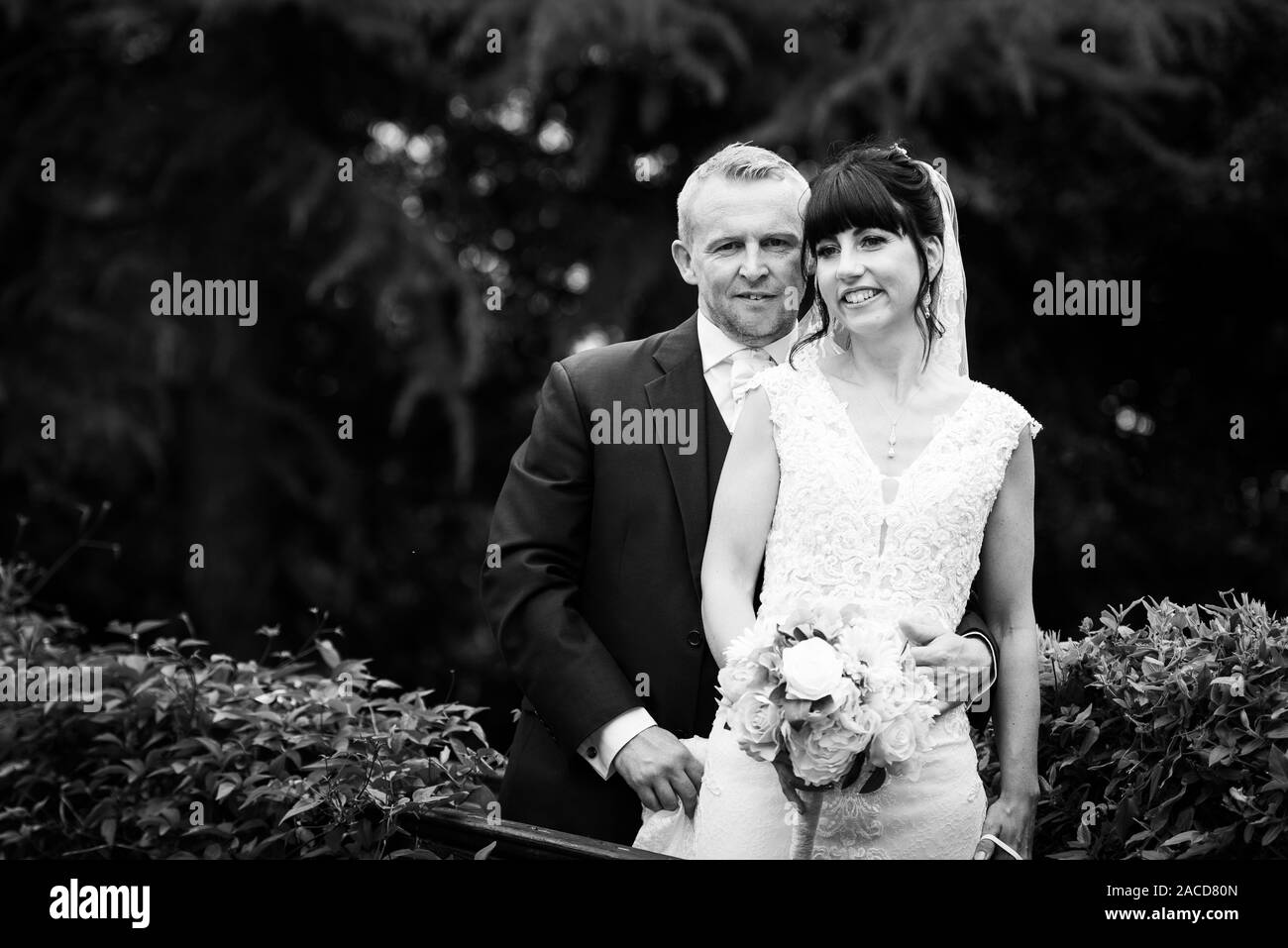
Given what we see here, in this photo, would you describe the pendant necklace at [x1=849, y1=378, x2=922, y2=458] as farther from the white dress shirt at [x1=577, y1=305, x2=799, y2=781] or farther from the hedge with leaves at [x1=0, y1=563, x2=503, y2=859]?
the hedge with leaves at [x1=0, y1=563, x2=503, y2=859]

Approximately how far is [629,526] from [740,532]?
0.53 m

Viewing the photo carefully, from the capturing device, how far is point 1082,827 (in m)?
2.96

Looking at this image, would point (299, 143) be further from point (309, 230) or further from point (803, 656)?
point (803, 656)

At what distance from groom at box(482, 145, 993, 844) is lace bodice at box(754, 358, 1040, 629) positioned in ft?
1.56

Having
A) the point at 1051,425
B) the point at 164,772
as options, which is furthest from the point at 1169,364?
the point at 164,772

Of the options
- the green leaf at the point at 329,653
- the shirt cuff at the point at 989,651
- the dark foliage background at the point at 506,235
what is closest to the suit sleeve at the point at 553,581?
the green leaf at the point at 329,653

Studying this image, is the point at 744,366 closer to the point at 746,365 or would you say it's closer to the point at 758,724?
the point at 746,365

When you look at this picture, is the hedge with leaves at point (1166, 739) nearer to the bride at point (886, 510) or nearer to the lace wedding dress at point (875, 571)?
the bride at point (886, 510)

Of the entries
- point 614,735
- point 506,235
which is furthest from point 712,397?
point 506,235

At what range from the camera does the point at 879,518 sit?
285 cm

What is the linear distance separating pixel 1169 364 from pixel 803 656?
27.0 feet

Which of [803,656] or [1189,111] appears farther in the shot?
[1189,111]

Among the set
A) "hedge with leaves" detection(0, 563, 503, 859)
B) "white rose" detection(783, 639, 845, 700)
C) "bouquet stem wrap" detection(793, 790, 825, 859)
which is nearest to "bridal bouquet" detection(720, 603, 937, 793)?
"white rose" detection(783, 639, 845, 700)
